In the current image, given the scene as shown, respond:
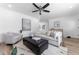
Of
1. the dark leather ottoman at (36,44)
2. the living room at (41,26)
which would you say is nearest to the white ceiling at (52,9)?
the living room at (41,26)

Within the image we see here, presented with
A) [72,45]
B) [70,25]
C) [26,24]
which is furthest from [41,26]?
[72,45]

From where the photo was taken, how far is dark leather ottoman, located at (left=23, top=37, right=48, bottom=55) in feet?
4.35

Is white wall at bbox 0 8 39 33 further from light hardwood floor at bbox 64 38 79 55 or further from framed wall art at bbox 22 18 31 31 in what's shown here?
light hardwood floor at bbox 64 38 79 55

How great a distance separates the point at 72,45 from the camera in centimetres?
134

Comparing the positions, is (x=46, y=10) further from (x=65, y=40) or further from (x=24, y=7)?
(x=65, y=40)

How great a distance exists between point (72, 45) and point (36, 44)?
0.60 m

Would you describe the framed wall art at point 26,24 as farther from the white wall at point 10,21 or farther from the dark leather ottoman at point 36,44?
the dark leather ottoman at point 36,44

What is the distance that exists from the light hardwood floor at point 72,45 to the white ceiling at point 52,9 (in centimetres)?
44

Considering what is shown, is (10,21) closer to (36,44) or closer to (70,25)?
(36,44)

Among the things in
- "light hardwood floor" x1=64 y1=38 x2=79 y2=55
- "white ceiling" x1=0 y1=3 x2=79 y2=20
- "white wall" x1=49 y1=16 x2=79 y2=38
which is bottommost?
"light hardwood floor" x1=64 y1=38 x2=79 y2=55

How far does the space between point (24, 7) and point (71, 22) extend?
852 mm

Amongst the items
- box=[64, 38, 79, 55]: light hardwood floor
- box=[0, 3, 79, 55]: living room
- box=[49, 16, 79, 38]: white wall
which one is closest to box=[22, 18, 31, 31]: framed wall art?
box=[0, 3, 79, 55]: living room

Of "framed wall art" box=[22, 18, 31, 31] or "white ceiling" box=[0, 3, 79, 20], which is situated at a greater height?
"white ceiling" box=[0, 3, 79, 20]

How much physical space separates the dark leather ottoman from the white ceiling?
16.6 inches
